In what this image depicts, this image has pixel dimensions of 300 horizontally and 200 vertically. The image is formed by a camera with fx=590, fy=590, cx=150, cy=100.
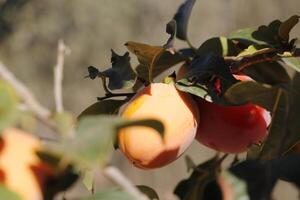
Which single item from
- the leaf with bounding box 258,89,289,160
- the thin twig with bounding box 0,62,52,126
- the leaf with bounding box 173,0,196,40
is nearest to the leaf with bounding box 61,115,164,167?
the thin twig with bounding box 0,62,52,126

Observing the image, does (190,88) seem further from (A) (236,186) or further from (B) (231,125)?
(A) (236,186)

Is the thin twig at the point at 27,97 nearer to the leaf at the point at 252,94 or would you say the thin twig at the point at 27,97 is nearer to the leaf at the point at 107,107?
the leaf at the point at 252,94

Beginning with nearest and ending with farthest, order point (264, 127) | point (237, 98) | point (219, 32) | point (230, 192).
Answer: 1. point (230, 192)
2. point (237, 98)
3. point (264, 127)
4. point (219, 32)

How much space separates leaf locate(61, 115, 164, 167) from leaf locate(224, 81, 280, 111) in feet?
0.89

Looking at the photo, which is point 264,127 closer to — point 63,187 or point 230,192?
point 230,192

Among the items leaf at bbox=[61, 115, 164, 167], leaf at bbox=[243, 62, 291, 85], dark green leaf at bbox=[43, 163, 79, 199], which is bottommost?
leaf at bbox=[243, 62, 291, 85]

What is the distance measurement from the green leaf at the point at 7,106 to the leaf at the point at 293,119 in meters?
0.35

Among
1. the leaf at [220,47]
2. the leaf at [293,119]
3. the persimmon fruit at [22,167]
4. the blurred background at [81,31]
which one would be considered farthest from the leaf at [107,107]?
the blurred background at [81,31]

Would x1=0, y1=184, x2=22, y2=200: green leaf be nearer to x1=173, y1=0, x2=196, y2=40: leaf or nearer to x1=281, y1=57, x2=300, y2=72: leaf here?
x1=281, y1=57, x2=300, y2=72: leaf

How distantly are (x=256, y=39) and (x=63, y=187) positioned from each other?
45cm

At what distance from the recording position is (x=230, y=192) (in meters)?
0.54

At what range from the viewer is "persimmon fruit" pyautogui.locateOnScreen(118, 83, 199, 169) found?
2.10 feet

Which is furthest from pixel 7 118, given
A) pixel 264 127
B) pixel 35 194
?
pixel 264 127

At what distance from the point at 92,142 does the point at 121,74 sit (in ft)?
1.47
